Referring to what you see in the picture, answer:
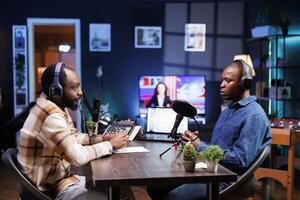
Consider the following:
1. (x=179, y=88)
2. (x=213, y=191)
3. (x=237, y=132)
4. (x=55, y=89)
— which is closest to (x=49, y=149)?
(x=55, y=89)

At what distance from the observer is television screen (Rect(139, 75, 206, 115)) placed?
6.48 meters

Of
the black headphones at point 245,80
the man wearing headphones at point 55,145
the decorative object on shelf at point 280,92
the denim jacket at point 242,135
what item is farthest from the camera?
the decorative object on shelf at point 280,92

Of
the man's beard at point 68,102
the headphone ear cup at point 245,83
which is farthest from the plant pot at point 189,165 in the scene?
the headphone ear cup at point 245,83

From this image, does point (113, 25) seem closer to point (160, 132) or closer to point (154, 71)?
point (154, 71)

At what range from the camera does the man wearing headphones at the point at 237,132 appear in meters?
2.18

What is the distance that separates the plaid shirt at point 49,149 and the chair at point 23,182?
0.13 feet

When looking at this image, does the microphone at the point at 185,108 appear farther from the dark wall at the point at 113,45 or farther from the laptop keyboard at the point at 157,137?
the dark wall at the point at 113,45

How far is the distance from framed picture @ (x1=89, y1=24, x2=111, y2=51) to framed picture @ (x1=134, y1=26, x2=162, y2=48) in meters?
0.48

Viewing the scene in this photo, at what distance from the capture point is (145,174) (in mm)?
1775

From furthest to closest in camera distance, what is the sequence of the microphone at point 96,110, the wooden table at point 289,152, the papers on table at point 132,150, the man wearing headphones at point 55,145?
the wooden table at point 289,152, the microphone at point 96,110, the papers on table at point 132,150, the man wearing headphones at point 55,145

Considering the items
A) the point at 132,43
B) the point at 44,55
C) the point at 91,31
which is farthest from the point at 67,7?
the point at 44,55

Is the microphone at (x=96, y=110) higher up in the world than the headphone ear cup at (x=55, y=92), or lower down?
lower down

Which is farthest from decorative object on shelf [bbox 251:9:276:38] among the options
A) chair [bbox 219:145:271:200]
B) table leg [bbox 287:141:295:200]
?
chair [bbox 219:145:271:200]

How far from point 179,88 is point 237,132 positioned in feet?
13.8
